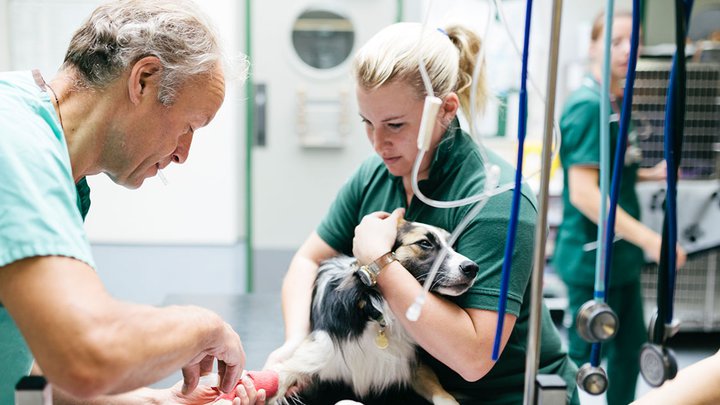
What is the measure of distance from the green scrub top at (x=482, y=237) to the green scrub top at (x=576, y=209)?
1149 millimetres

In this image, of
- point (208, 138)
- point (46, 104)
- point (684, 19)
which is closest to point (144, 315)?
point (46, 104)

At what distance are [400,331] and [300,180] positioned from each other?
2630 millimetres

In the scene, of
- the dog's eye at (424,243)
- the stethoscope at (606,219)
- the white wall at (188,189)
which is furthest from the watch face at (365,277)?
the white wall at (188,189)

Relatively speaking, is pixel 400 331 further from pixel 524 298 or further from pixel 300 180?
pixel 300 180

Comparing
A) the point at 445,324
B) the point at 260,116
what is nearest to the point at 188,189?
the point at 260,116

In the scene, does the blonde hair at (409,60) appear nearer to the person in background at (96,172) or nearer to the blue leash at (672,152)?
the person in background at (96,172)

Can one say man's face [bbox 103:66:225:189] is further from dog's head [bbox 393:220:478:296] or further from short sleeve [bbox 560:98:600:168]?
short sleeve [bbox 560:98:600:168]

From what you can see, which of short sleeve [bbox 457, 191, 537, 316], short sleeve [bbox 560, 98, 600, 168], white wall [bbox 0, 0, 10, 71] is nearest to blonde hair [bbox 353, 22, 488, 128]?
short sleeve [bbox 457, 191, 537, 316]

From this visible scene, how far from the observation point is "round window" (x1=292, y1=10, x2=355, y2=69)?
3600 millimetres

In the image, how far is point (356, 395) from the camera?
1165mm

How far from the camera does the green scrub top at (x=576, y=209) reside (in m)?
2.25

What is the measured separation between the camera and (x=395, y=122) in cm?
117

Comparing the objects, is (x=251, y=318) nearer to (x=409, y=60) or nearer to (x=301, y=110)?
(x=409, y=60)

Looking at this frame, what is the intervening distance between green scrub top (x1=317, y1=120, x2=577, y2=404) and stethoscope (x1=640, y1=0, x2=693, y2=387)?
0.26 metres
